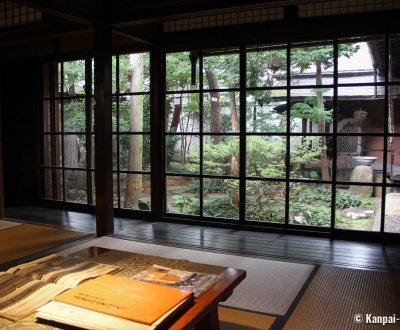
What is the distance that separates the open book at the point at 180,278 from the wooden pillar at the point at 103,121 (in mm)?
2566

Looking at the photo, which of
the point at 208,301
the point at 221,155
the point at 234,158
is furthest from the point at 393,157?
the point at 208,301

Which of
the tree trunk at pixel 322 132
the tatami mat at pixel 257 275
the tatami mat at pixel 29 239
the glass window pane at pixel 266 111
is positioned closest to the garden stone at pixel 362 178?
the tree trunk at pixel 322 132

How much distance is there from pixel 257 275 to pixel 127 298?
1.80 metres

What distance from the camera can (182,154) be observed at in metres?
5.07

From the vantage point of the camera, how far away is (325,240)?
13.9 ft

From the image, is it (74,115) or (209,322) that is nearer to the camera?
(209,322)

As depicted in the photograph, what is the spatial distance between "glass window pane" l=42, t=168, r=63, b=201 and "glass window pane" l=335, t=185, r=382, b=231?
412cm

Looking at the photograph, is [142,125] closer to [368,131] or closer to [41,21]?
[41,21]

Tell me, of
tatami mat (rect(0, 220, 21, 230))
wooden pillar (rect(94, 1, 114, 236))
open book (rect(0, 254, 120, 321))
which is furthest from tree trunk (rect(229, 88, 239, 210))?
open book (rect(0, 254, 120, 321))

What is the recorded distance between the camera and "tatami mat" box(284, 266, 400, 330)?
236cm

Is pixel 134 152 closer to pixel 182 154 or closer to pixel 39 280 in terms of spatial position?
pixel 182 154

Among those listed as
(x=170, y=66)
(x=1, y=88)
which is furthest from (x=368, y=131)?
(x=1, y=88)

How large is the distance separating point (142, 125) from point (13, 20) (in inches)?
84.8

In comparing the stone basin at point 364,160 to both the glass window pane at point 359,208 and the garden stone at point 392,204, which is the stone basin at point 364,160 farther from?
the garden stone at point 392,204
